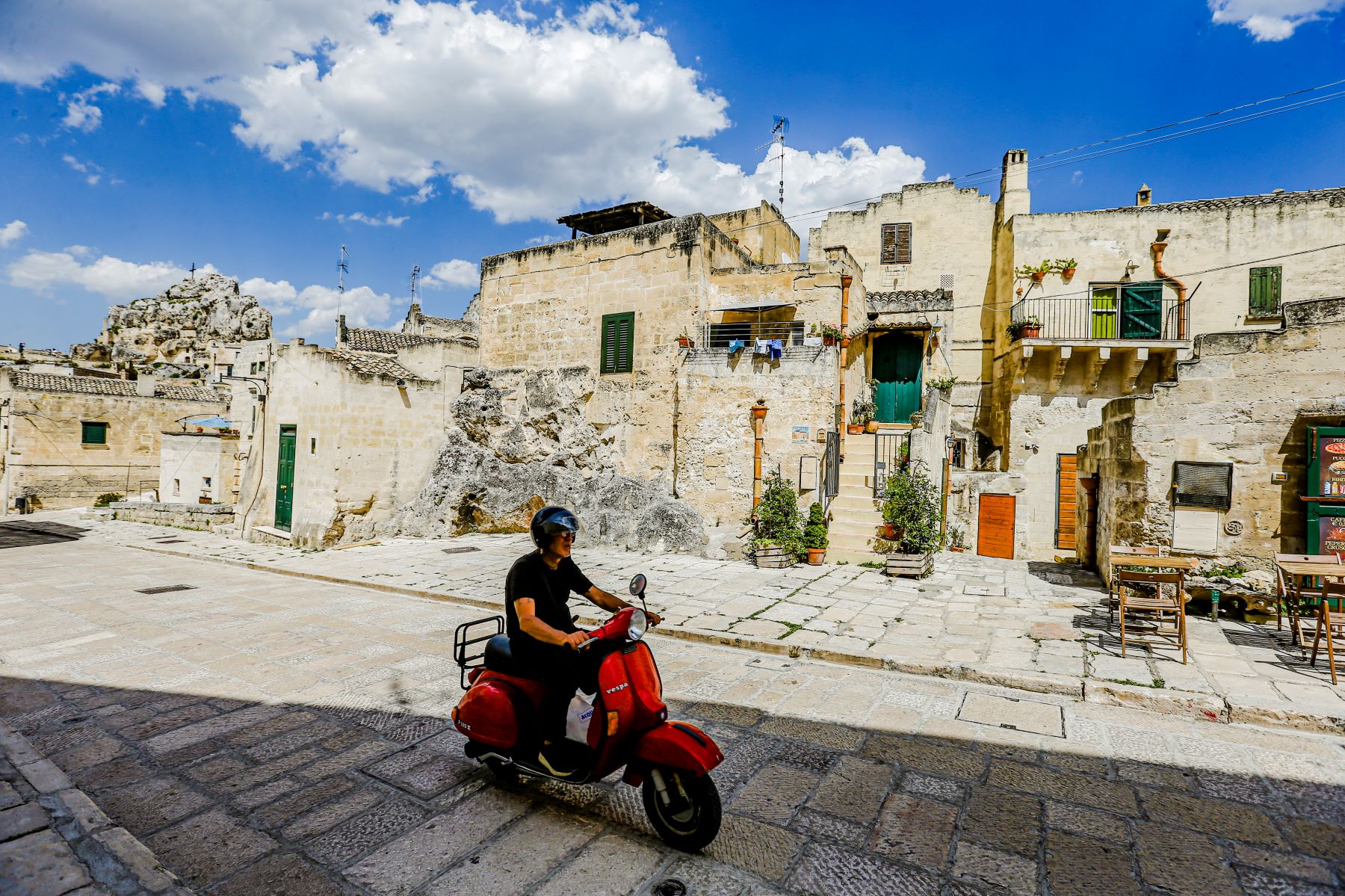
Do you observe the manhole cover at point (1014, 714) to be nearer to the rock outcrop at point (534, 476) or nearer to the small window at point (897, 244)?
the rock outcrop at point (534, 476)

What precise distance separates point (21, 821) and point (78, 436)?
29902mm

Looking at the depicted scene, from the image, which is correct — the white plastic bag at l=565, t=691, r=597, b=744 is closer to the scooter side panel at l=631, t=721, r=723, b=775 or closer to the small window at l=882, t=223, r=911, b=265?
the scooter side panel at l=631, t=721, r=723, b=775

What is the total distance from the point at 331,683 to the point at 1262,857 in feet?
20.2

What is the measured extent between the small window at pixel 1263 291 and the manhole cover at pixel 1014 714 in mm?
17993

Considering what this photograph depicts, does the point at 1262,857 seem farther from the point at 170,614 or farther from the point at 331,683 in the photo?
the point at 170,614

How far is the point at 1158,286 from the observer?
17.2 m

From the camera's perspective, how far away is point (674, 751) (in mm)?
2939

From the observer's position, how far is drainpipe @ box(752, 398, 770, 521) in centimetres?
1309

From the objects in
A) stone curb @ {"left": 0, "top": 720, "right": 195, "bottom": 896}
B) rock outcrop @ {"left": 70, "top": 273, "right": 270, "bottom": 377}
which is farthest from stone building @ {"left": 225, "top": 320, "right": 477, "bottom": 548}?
rock outcrop @ {"left": 70, "top": 273, "right": 270, "bottom": 377}

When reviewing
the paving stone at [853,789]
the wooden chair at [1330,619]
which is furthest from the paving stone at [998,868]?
the wooden chair at [1330,619]

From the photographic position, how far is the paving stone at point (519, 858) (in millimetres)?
2809

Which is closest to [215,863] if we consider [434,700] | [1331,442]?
[434,700]

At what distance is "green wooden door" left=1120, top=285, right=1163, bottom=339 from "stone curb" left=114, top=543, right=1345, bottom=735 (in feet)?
51.1

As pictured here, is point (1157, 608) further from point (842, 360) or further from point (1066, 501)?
point (1066, 501)
